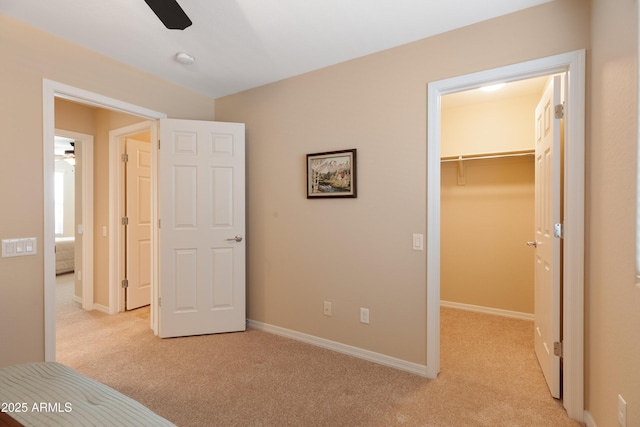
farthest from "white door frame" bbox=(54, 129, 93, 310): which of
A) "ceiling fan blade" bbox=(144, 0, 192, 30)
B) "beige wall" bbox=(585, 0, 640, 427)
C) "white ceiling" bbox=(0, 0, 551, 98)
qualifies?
"beige wall" bbox=(585, 0, 640, 427)

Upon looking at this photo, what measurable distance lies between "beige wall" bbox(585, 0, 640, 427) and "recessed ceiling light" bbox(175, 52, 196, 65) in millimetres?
2762

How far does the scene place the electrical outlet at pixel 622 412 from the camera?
4.20 ft

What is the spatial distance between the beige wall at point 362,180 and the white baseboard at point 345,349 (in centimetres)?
5

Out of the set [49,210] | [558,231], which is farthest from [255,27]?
[558,231]

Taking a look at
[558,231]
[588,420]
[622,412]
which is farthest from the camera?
[558,231]

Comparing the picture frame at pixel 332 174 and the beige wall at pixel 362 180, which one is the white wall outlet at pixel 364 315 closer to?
the beige wall at pixel 362 180

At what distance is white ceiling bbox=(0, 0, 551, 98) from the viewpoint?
6.18ft

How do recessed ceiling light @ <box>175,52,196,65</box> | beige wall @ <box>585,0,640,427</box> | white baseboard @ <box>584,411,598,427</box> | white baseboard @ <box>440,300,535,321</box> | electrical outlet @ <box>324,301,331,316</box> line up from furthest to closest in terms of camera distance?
white baseboard @ <box>440,300,535,321</box>
electrical outlet @ <box>324,301,331,316</box>
recessed ceiling light @ <box>175,52,196,65</box>
white baseboard @ <box>584,411,598,427</box>
beige wall @ <box>585,0,640,427</box>

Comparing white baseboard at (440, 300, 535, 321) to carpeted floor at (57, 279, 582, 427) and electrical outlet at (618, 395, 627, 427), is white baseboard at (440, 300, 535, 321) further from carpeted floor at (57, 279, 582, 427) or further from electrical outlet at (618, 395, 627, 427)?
electrical outlet at (618, 395, 627, 427)

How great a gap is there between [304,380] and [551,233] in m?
1.99

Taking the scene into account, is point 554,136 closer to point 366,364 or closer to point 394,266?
point 394,266

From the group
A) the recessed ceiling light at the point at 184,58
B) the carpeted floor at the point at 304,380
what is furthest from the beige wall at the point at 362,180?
the recessed ceiling light at the point at 184,58

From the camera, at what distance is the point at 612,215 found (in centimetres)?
144

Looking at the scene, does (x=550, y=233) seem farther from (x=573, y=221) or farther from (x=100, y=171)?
(x=100, y=171)
